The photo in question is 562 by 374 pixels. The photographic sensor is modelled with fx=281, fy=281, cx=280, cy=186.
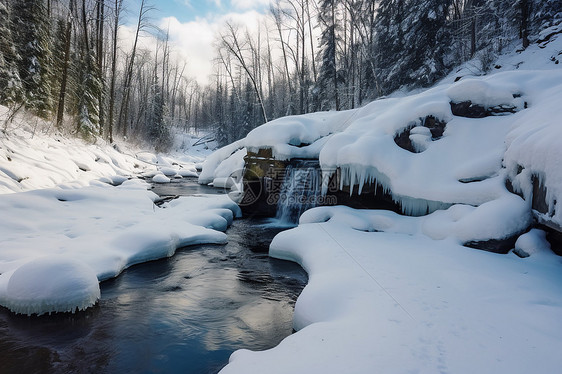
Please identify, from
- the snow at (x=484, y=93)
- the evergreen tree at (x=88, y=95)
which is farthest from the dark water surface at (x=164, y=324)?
the evergreen tree at (x=88, y=95)

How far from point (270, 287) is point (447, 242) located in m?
2.96

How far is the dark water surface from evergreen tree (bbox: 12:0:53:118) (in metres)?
14.3

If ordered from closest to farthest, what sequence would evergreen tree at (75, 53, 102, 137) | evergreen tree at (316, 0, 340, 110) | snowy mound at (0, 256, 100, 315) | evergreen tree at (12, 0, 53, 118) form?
snowy mound at (0, 256, 100, 315)
evergreen tree at (12, 0, 53, 118)
evergreen tree at (75, 53, 102, 137)
evergreen tree at (316, 0, 340, 110)

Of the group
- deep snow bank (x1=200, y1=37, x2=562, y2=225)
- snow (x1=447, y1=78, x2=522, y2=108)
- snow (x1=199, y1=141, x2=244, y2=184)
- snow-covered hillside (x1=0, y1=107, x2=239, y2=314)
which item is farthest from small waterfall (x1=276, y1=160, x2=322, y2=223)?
snow (x1=199, y1=141, x2=244, y2=184)

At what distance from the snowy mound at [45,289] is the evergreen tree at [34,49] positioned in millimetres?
14079

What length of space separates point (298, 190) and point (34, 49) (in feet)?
53.2

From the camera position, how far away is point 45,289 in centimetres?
331

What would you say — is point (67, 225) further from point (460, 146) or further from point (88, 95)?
point (88, 95)

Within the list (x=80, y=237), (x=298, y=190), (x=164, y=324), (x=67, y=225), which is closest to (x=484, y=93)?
(x=298, y=190)

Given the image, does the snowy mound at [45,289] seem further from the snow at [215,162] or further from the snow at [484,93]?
the snow at [215,162]

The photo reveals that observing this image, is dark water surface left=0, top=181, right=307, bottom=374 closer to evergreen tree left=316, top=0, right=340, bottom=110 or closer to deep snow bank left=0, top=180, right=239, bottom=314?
deep snow bank left=0, top=180, right=239, bottom=314

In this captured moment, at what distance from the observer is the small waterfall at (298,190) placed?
8430 millimetres

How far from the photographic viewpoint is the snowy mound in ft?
10.8

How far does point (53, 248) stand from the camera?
4688 millimetres
